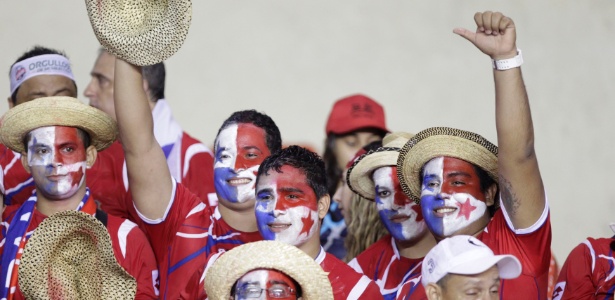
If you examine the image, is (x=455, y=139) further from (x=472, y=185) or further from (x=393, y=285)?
(x=393, y=285)

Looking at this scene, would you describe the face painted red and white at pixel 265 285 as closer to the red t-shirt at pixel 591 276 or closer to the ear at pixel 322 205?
the ear at pixel 322 205

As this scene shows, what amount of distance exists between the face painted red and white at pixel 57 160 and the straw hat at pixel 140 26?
1.87ft

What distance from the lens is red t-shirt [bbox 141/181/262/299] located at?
6.74m

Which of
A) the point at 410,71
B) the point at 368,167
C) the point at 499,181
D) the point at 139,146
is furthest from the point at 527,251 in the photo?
the point at 410,71

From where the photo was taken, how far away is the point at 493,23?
6.07m

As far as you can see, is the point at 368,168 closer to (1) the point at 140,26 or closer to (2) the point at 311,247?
(2) the point at 311,247

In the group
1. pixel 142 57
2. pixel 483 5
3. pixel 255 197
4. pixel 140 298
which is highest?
pixel 483 5

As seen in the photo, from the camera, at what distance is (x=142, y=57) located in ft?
21.9

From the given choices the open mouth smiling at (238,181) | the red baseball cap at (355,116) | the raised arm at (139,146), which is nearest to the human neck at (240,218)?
the open mouth smiling at (238,181)

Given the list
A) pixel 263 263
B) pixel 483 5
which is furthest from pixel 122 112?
pixel 483 5

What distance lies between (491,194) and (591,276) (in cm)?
68

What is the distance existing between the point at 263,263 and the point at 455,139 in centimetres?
128

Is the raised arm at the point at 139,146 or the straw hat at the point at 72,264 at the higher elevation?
the raised arm at the point at 139,146

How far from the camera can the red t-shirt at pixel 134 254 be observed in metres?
6.66
